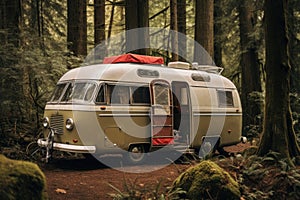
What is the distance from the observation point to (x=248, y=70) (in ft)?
61.9

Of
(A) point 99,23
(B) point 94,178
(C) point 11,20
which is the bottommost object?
(B) point 94,178

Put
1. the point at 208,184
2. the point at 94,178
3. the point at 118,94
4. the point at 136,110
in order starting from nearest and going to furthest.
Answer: the point at 208,184
the point at 94,178
the point at 118,94
the point at 136,110

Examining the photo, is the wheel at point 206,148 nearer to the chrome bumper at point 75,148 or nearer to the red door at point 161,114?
the red door at point 161,114

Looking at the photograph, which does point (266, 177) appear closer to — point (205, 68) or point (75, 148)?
point (75, 148)

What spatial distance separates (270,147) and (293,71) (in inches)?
296

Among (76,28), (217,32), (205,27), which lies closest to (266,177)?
(205,27)

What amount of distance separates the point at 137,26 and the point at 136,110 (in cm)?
518

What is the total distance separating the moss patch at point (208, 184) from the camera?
6938 millimetres

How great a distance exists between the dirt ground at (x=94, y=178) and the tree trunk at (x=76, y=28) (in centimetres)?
398

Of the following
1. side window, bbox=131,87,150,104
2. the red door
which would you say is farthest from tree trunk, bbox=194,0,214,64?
side window, bbox=131,87,150,104

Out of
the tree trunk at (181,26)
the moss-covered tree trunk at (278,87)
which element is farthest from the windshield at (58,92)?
the tree trunk at (181,26)

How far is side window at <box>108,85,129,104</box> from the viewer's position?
11.1 metres

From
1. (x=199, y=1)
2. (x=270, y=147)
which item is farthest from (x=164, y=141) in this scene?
(x=199, y=1)

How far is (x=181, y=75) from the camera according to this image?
1289 cm
